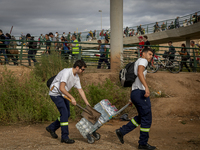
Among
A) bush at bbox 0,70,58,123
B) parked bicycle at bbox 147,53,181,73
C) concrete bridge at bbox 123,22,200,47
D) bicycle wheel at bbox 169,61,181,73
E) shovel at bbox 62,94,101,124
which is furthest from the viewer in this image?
concrete bridge at bbox 123,22,200,47

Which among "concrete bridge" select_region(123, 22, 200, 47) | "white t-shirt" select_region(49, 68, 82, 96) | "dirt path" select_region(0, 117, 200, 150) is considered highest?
"concrete bridge" select_region(123, 22, 200, 47)

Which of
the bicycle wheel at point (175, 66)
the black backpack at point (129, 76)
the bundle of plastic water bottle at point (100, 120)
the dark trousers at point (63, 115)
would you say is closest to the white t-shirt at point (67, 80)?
the dark trousers at point (63, 115)

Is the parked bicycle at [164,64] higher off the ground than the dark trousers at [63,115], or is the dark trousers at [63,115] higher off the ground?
the parked bicycle at [164,64]

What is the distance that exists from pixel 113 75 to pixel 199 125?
4.73m

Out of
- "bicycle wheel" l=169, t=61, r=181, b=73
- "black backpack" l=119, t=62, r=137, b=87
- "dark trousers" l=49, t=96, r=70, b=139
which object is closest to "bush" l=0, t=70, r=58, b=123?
"dark trousers" l=49, t=96, r=70, b=139

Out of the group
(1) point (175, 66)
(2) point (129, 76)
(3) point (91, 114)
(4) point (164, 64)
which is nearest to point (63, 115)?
(3) point (91, 114)

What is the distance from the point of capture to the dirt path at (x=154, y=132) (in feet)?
16.2

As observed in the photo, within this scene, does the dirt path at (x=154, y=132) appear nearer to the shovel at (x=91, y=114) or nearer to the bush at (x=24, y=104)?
the bush at (x=24, y=104)

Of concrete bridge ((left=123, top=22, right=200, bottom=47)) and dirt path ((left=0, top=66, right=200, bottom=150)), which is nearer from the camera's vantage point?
dirt path ((left=0, top=66, right=200, bottom=150))

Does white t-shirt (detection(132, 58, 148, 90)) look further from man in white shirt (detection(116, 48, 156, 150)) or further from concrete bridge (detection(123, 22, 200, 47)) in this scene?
concrete bridge (detection(123, 22, 200, 47))

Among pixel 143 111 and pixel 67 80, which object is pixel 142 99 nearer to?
pixel 143 111

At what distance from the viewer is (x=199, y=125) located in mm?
7172

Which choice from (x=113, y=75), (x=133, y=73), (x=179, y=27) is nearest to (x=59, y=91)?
(x=133, y=73)

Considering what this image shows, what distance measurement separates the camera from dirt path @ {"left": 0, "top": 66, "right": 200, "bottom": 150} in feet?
16.2
